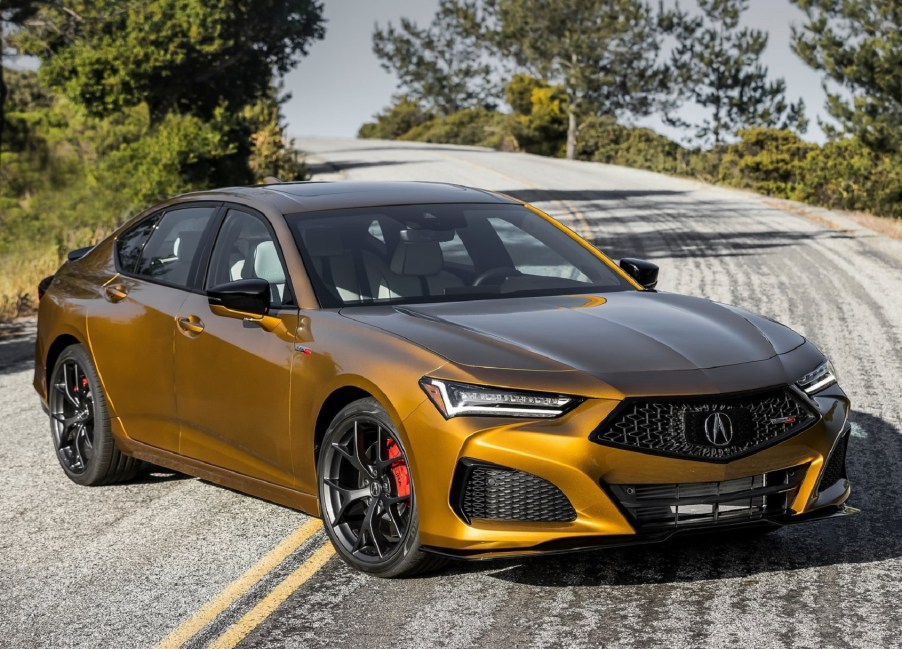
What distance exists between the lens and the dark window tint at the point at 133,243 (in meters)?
7.53

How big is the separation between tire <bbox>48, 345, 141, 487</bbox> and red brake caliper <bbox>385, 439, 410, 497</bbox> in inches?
99.5

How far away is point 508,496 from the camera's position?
16.3 ft

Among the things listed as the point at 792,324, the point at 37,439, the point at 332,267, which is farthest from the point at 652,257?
the point at 332,267

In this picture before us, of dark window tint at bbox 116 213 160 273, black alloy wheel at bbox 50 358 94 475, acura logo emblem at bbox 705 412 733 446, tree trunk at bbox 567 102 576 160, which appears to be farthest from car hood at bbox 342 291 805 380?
tree trunk at bbox 567 102 576 160

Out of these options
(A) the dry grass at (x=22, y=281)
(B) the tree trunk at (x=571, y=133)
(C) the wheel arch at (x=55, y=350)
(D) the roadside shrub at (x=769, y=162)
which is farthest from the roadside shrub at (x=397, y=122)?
(C) the wheel arch at (x=55, y=350)

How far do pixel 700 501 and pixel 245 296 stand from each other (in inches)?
88.2

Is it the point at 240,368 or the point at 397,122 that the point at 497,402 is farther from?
the point at 397,122

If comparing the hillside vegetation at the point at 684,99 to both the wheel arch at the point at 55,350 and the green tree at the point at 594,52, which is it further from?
the wheel arch at the point at 55,350

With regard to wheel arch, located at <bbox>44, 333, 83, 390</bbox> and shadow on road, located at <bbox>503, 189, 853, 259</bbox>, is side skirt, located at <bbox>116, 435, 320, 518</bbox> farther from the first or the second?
shadow on road, located at <bbox>503, 189, 853, 259</bbox>

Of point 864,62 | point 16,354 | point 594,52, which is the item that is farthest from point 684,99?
point 16,354

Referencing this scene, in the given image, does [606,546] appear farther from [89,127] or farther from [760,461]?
[89,127]

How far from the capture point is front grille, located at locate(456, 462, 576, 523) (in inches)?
193

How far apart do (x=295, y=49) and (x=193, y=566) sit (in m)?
37.1

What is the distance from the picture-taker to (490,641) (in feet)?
15.5
